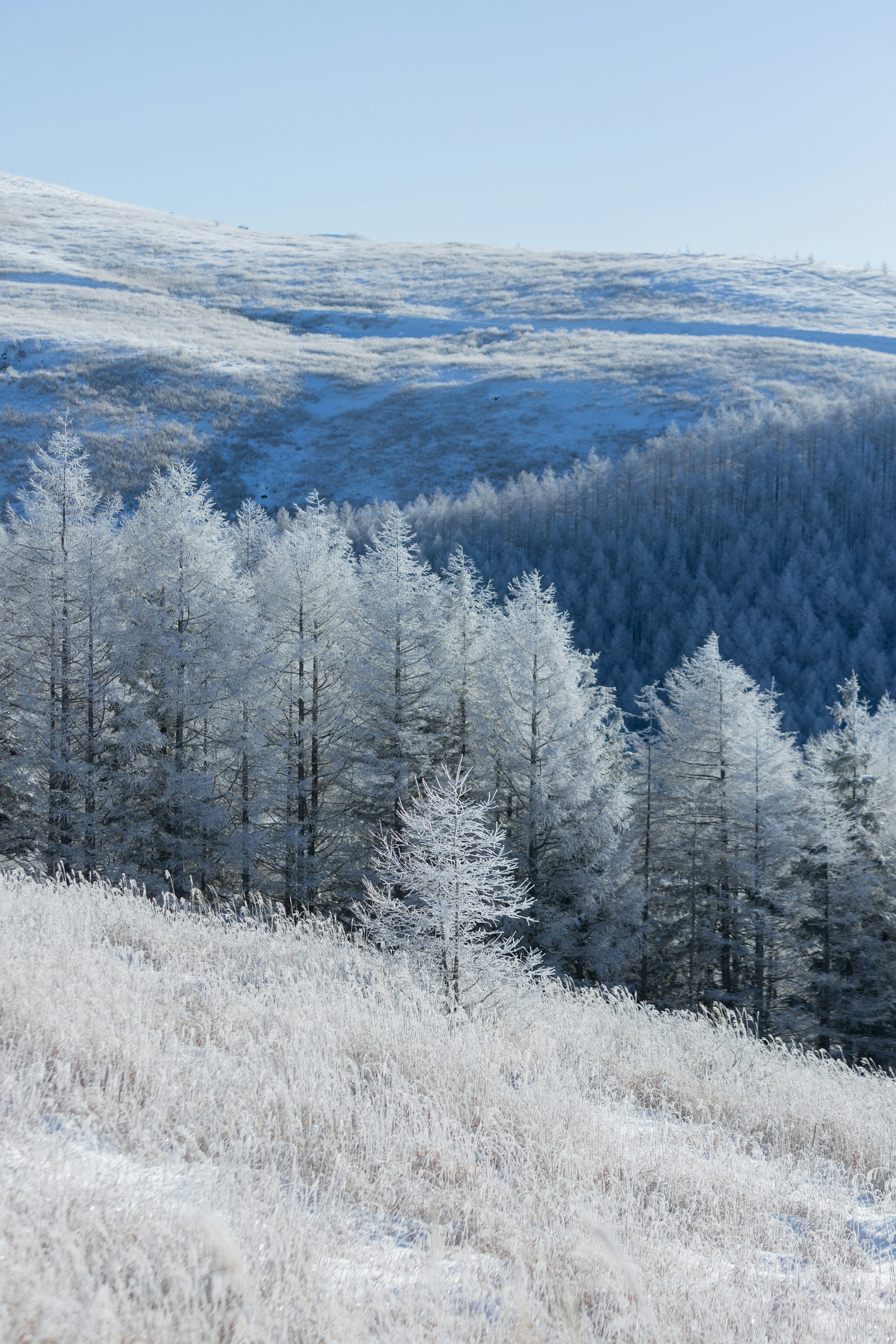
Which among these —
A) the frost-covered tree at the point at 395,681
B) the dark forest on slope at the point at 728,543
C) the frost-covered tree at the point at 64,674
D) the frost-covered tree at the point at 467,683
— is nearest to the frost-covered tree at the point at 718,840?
the frost-covered tree at the point at 467,683

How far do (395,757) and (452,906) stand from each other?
12.0 metres

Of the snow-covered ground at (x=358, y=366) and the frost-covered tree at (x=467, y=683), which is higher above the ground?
the snow-covered ground at (x=358, y=366)

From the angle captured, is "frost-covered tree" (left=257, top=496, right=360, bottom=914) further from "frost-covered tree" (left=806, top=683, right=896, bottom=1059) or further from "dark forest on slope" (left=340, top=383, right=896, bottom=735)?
"dark forest on slope" (left=340, top=383, right=896, bottom=735)

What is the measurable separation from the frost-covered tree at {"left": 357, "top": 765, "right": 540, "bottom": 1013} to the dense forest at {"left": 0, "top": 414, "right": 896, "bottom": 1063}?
7.06 metres

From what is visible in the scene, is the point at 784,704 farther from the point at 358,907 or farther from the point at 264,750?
the point at 358,907

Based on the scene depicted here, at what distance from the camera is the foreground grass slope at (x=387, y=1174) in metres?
2.46

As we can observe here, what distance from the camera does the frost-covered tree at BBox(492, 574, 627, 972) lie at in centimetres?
2009

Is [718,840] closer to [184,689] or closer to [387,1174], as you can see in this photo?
[184,689]

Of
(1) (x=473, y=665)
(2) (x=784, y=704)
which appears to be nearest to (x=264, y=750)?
(1) (x=473, y=665)

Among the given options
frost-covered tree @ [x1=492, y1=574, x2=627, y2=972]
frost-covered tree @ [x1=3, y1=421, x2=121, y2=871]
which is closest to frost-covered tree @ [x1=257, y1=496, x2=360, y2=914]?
frost-covered tree @ [x1=3, y1=421, x2=121, y2=871]

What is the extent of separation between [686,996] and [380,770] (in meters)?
11.2

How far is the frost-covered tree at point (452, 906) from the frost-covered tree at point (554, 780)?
35.5 feet

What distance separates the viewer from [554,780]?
19891 millimetres

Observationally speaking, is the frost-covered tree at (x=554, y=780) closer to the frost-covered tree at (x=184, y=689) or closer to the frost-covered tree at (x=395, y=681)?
the frost-covered tree at (x=395, y=681)
